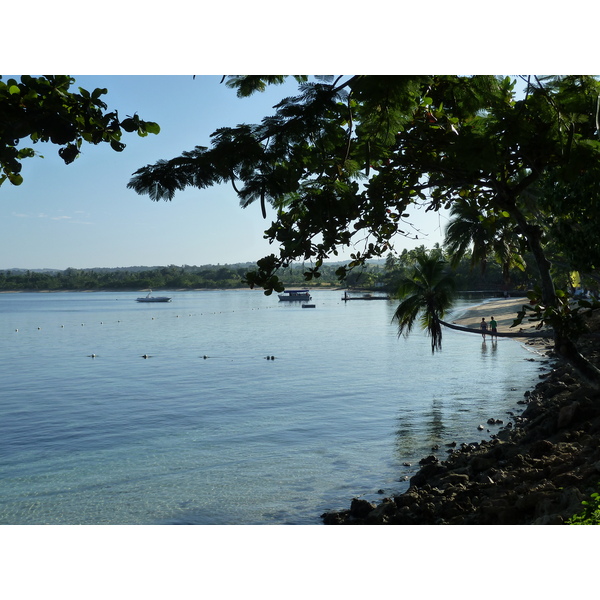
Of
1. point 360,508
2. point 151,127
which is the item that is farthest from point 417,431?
point 151,127

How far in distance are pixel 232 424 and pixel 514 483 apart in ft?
28.0

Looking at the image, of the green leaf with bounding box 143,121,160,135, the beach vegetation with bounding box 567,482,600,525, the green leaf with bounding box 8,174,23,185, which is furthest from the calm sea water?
the green leaf with bounding box 143,121,160,135

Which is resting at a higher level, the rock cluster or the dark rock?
the rock cluster

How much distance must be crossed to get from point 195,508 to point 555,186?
19.8 feet

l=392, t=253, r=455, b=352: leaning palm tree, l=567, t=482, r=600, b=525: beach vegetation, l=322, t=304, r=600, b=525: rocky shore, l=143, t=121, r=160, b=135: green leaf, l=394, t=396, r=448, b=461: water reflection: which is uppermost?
l=143, t=121, r=160, b=135: green leaf

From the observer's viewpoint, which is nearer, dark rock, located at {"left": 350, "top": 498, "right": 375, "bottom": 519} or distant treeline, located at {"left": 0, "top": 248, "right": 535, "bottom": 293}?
dark rock, located at {"left": 350, "top": 498, "right": 375, "bottom": 519}

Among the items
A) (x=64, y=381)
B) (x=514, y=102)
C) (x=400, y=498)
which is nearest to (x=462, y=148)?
(x=514, y=102)

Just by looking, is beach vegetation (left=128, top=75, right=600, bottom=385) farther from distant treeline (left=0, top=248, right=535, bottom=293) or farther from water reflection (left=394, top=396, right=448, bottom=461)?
distant treeline (left=0, top=248, right=535, bottom=293)

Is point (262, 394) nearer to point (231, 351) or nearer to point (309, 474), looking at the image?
point (309, 474)

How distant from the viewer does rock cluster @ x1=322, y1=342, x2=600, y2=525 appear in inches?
199

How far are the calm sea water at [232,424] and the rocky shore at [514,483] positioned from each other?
99cm

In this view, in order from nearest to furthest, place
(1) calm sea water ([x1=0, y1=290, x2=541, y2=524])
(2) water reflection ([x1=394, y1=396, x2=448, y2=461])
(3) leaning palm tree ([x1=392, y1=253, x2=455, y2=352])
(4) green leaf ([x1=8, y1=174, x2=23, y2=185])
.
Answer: (4) green leaf ([x1=8, y1=174, x2=23, y2=185]) < (1) calm sea water ([x1=0, y1=290, x2=541, y2=524]) < (2) water reflection ([x1=394, y1=396, x2=448, y2=461]) < (3) leaning palm tree ([x1=392, y1=253, x2=455, y2=352])

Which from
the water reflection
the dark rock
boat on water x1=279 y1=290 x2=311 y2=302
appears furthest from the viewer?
boat on water x1=279 y1=290 x2=311 y2=302

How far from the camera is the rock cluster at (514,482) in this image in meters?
5.05
